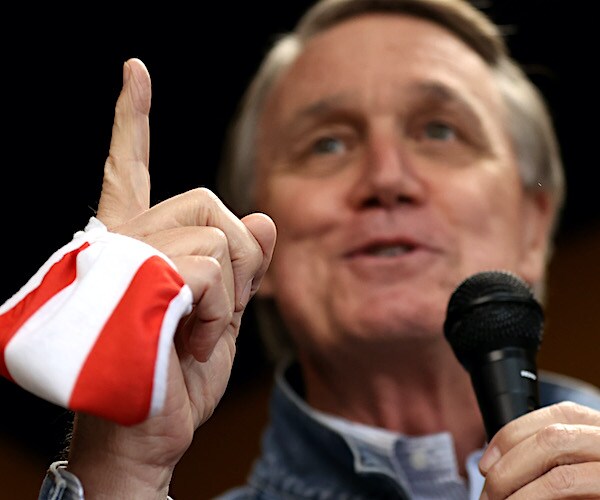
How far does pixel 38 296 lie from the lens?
0.68 meters

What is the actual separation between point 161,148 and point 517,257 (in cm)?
105

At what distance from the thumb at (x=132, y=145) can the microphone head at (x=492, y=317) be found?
0.98 ft

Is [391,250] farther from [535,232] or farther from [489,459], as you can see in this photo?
[489,459]

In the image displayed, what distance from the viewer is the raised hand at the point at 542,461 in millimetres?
742

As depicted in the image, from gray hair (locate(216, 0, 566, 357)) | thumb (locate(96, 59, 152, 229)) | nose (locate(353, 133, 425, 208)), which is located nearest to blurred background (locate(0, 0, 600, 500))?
gray hair (locate(216, 0, 566, 357))

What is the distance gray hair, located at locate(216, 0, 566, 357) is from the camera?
59.2 inches

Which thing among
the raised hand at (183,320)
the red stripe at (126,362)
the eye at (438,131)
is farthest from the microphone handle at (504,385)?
the eye at (438,131)

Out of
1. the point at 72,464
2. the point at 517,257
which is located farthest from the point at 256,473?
the point at 72,464

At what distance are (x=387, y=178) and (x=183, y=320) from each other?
0.56 m

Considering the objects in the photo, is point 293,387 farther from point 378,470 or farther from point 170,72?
point 170,72

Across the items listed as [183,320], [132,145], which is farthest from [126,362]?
[132,145]

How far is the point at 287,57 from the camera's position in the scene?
63.0 inches

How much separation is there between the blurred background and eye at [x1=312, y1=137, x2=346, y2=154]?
59cm

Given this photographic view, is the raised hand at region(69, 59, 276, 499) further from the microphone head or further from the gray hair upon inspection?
the gray hair
